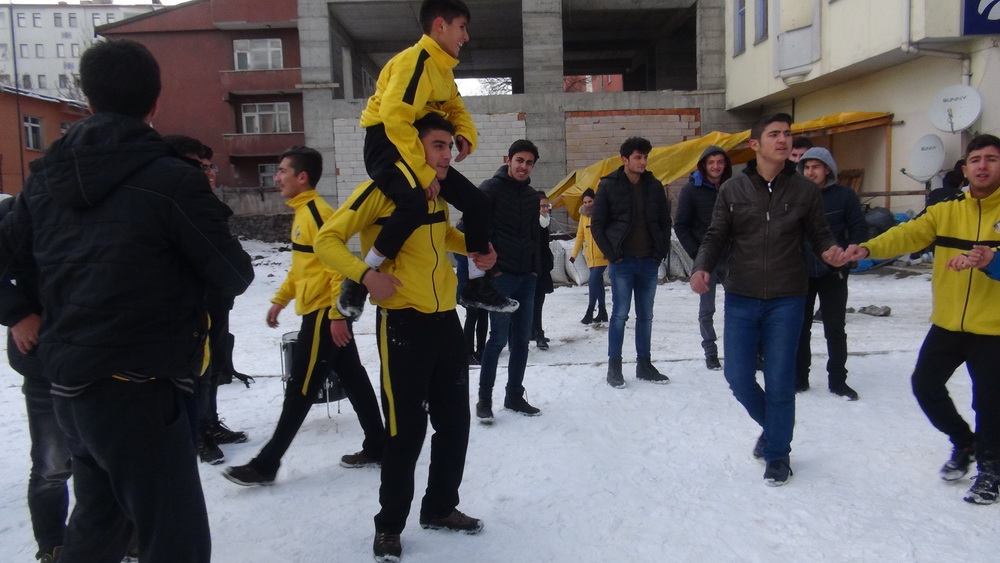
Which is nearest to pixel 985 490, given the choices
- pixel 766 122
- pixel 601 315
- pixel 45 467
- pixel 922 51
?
pixel 766 122

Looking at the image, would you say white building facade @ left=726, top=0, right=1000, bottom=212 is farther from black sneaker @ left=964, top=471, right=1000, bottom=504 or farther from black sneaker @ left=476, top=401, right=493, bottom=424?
black sneaker @ left=476, top=401, right=493, bottom=424

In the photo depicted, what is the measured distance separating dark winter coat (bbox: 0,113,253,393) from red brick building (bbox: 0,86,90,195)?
3371cm

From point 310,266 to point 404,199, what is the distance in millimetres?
1289

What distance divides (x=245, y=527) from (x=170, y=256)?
74.9 inches

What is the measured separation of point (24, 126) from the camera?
32.2 m

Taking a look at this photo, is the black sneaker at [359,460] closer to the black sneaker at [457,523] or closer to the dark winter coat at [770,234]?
the black sneaker at [457,523]

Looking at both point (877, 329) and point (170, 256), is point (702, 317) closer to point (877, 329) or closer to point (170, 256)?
point (877, 329)

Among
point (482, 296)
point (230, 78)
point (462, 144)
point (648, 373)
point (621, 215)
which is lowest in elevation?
point (648, 373)

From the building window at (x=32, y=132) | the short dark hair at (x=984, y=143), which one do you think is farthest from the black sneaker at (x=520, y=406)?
the building window at (x=32, y=132)

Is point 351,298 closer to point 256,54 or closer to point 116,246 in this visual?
point 116,246

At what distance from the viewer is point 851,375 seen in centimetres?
566

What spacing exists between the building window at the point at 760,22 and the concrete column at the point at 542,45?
506 centimetres

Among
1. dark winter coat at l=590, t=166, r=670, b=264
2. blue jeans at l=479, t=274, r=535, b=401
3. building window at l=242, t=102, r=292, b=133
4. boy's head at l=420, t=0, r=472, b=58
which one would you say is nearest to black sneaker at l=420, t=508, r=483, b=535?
blue jeans at l=479, t=274, r=535, b=401

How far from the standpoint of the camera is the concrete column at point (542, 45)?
1845cm
